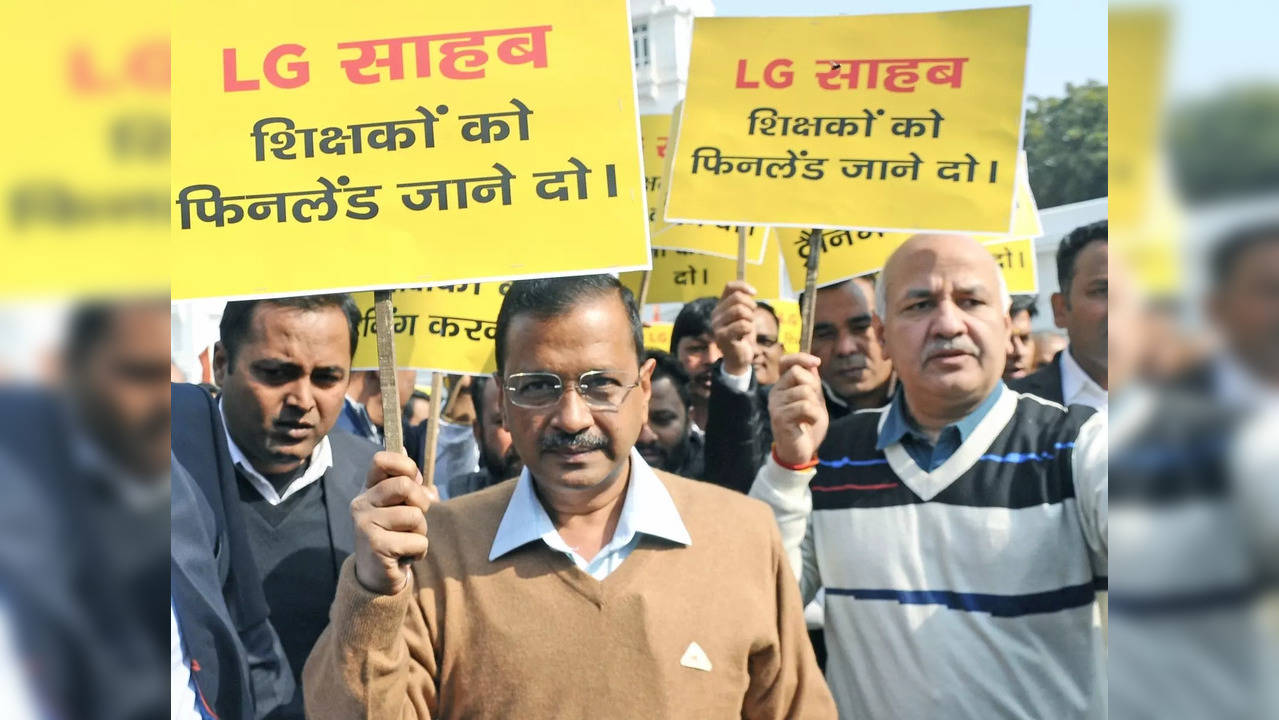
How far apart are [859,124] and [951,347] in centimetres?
83

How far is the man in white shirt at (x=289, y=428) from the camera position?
354 centimetres

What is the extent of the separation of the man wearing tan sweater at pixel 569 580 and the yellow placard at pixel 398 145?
0.60 feet

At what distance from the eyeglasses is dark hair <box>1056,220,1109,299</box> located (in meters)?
2.36

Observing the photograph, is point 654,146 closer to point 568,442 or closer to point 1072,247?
point 1072,247

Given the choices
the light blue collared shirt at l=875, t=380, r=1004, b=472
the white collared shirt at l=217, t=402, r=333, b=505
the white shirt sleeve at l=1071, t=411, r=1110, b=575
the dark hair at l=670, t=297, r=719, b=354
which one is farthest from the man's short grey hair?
the dark hair at l=670, t=297, r=719, b=354

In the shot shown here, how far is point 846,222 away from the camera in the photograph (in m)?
3.63

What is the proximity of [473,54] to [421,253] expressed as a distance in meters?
0.47

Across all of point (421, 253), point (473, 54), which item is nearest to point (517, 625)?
point (421, 253)

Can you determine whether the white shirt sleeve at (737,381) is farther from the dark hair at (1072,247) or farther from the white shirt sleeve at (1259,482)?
the white shirt sleeve at (1259,482)

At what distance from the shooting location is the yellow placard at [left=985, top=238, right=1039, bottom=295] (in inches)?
229

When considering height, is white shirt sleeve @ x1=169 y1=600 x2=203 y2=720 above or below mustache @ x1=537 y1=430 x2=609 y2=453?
below

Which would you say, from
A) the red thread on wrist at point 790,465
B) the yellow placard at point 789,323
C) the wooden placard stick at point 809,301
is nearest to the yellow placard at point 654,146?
the yellow placard at point 789,323

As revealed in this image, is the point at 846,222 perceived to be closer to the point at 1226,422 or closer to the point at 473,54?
the point at 473,54

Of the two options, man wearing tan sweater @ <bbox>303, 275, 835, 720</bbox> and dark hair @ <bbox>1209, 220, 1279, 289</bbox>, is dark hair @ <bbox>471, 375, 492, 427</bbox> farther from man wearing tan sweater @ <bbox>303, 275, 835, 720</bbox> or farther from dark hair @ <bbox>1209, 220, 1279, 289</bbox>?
dark hair @ <bbox>1209, 220, 1279, 289</bbox>
